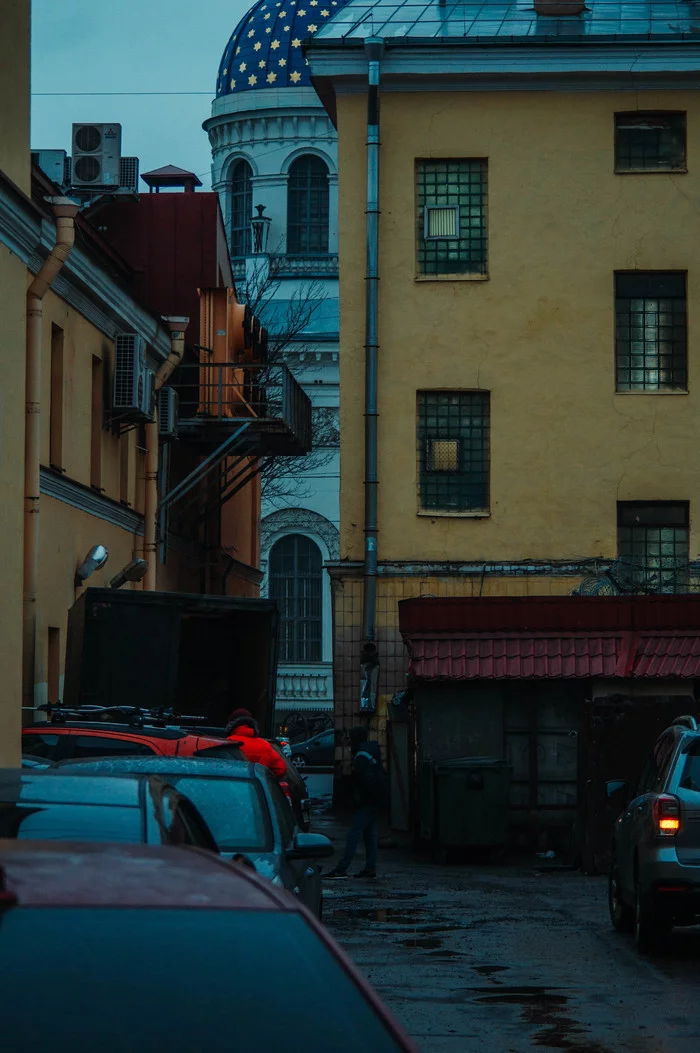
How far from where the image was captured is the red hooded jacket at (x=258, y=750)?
17312 millimetres

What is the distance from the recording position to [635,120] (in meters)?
29.4

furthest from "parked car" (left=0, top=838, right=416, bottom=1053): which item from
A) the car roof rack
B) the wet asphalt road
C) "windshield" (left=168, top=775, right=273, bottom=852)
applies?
the car roof rack

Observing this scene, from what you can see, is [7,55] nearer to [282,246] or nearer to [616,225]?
[616,225]

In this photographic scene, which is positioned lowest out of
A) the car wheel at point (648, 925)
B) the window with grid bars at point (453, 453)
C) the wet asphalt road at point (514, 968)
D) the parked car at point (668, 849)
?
the wet asphalt road at point (514, 968)

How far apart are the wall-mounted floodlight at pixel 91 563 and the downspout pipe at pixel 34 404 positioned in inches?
100

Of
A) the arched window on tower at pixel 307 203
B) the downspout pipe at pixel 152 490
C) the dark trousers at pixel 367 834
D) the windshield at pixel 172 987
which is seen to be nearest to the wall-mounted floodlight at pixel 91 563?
the downspout pipe at pixel 152 490

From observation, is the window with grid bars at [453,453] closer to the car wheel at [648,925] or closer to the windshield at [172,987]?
the car wheel at [648,925]

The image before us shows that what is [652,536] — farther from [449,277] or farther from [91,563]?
[91,563]

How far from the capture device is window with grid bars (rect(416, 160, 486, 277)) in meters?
29.1

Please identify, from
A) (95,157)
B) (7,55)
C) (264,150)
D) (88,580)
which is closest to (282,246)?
(264,150)

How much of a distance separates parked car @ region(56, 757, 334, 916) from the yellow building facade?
17009mm

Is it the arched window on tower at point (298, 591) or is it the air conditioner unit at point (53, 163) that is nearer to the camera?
the air conditioner unit at point (53, 163)

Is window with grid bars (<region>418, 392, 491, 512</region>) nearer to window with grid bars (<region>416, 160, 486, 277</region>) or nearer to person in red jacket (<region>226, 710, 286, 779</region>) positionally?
window with grid bars (<region>416, 160, 486, 277</region>)

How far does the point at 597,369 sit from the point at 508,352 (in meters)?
1.36
